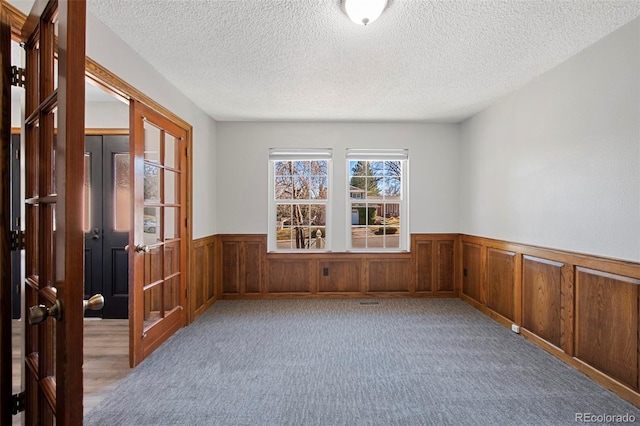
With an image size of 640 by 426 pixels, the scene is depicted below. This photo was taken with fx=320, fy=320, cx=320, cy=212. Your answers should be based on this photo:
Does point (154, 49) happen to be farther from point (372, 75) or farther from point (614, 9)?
point (614, 9)

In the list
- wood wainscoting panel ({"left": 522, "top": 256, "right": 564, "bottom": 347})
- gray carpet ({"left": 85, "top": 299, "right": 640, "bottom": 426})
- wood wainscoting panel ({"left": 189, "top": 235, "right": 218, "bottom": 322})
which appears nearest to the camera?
gray carpet ({"left": 85, "top": 299, "right": 640, "bottom": 426})

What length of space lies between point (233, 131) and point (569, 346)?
4316 mm

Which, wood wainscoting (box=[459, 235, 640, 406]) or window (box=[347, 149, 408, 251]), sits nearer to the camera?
wood wainscoting (box=[459, 235, 640, 406])

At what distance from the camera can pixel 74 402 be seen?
940 millimetres

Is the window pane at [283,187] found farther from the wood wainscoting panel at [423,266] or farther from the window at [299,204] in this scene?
the wood wainscoting panel at [423,266]

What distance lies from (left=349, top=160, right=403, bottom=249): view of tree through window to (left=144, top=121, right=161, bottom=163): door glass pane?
252 cm

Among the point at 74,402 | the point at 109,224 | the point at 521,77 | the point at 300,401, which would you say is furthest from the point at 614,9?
the point at 109,224

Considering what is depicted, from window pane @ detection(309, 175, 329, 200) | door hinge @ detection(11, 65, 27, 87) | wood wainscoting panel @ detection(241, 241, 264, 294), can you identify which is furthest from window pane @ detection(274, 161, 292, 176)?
door hinge @ detection(11, 65, 27, 87)

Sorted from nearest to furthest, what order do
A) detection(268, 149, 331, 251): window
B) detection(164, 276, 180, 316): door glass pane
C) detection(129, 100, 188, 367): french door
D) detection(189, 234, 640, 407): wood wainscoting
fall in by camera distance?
1. detection(189, 234, 640, 407): wood wainscoting
2. detection(129, 100, 188, 367): french door
3. detection(164, 276, 180, 316): door glass pane
4. detection(268, 149, 331, 251): window

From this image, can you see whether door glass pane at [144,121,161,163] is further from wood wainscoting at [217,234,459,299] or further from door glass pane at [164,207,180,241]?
wood wainscoting at [217,234,459,299]

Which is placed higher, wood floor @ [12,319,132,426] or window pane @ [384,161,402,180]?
window pane @ [384,161,402,180]

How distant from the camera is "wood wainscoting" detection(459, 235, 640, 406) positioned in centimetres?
209

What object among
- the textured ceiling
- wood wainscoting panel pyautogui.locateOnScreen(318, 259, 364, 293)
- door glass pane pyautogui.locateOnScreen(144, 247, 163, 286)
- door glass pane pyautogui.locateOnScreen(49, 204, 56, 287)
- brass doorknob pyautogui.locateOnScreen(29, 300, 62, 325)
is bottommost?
wood wainscoting panel pyautogui.locateOnScreen(318, 259, 364, 293)

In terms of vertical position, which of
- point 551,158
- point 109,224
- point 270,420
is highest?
point 551,158
